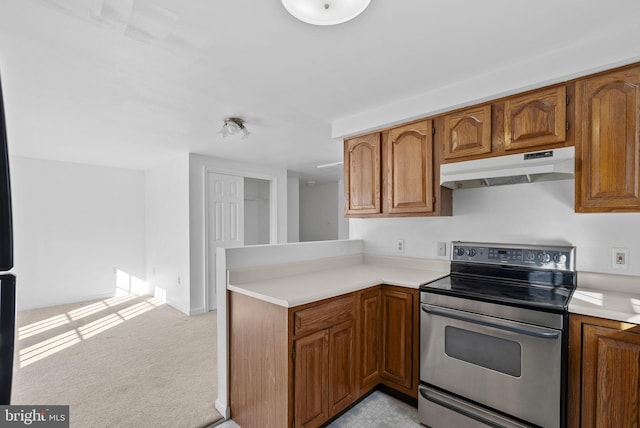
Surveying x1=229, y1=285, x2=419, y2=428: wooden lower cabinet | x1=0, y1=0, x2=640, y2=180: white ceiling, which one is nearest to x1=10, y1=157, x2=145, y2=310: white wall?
x1=0, y1=0, x2=640, y2=180: white ceiling

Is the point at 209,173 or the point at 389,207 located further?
the point at 209,173

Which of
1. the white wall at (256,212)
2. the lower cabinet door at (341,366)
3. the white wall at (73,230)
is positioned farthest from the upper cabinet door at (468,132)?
the white wall at (73,230)

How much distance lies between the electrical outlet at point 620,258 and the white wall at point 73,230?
610 cm

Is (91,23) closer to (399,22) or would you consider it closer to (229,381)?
(399,22)

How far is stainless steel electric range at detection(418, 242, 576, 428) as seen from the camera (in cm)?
157

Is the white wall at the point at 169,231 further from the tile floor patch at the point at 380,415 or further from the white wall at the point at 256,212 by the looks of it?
the tile floor patch at the point at 380,415

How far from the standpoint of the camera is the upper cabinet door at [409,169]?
2.34 meters

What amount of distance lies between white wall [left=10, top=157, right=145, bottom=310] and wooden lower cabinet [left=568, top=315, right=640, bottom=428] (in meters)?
5.87

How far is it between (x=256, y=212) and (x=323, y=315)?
4853 mm

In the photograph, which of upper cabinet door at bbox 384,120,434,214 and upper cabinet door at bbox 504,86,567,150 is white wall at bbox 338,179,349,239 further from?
upper cabinet door at bbox 504,86,567,150

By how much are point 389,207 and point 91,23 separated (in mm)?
2178

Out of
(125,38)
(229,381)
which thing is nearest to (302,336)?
(229,381)

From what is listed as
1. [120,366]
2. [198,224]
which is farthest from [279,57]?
[198,224]

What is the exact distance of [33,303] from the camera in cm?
437
